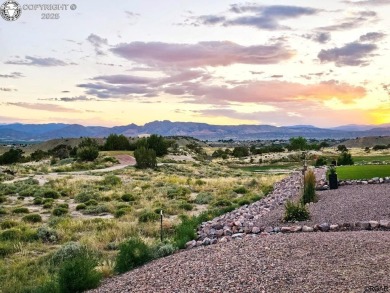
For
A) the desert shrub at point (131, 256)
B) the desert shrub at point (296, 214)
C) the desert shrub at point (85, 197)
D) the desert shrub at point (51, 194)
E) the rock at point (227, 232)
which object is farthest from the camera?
the desert shrub at point (51, 194)

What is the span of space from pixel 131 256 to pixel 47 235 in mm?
7615

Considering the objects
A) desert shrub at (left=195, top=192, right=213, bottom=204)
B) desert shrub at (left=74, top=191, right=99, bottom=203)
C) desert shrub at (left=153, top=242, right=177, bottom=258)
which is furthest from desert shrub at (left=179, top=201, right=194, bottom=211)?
desert shrub at (left=153, top=242, right=177, bottom=258)

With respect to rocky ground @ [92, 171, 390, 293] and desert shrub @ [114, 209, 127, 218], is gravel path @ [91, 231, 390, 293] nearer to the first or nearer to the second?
rocky ground @ [92, 171, 390, 293]

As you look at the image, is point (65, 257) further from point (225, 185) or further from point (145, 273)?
point (225, 185)

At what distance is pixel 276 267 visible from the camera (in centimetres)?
967

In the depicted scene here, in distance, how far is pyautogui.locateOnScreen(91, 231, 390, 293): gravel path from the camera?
848 cm

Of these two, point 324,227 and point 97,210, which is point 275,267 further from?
point 97,210

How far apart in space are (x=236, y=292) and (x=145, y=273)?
11.1ft

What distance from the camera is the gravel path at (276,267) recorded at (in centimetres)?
848

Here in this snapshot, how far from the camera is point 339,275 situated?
8.64 metres

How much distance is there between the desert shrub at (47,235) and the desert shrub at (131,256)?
264 inches

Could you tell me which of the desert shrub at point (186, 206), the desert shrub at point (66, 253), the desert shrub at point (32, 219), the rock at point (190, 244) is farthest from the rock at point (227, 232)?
the desert shrub at point (32, 219)

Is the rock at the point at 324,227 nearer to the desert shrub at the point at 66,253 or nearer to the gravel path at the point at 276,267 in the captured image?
the gravel path at the point at 276,267

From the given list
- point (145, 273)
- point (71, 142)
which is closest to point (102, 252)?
point (145, 273)
